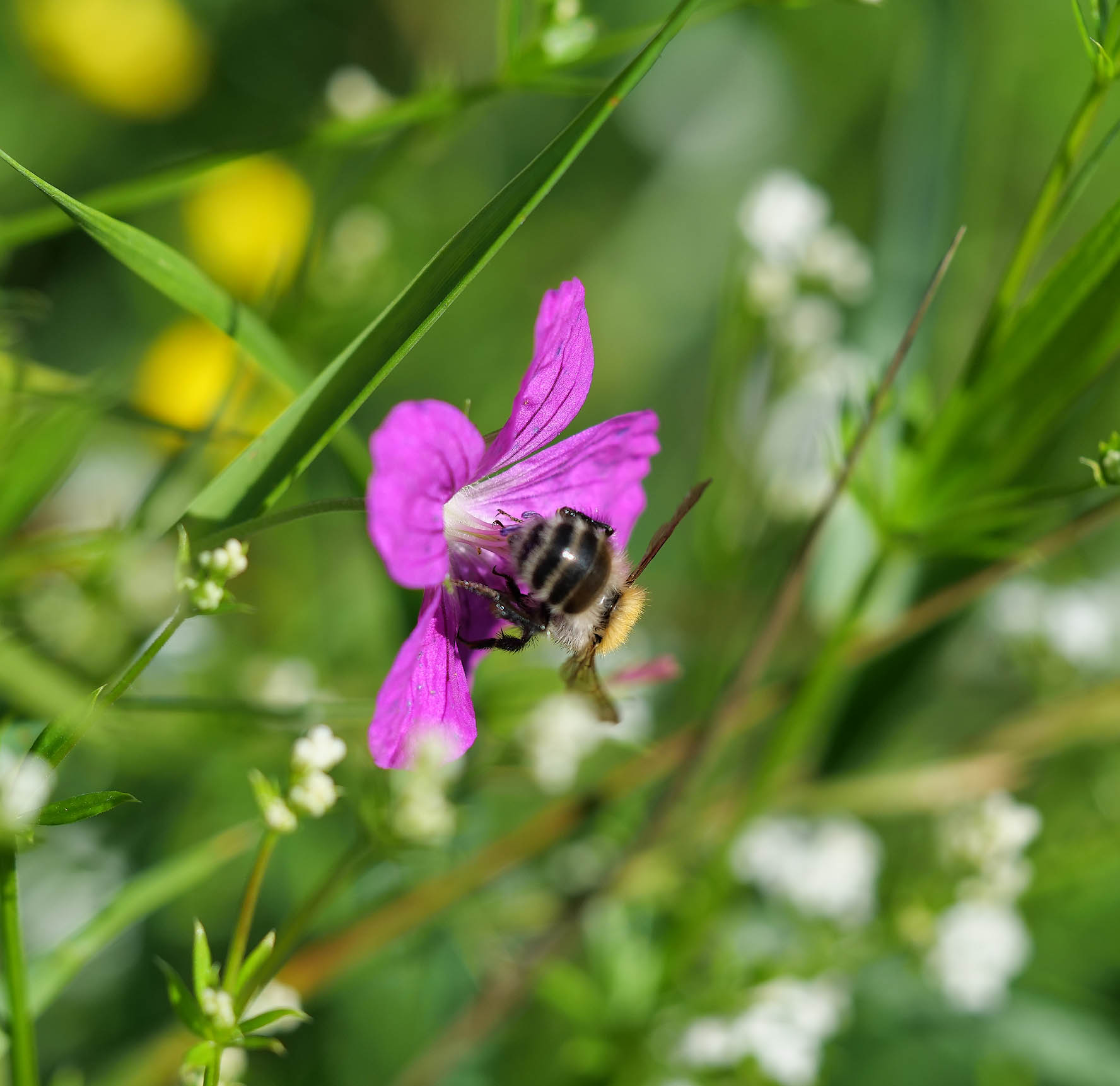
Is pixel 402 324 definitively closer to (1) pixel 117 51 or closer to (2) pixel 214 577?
(2) pixel 214 577

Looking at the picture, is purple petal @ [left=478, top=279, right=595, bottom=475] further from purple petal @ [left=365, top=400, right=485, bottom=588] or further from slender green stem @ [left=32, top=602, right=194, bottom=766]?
slender green stem @ [left=32, top=602, right=194, bottom=766]

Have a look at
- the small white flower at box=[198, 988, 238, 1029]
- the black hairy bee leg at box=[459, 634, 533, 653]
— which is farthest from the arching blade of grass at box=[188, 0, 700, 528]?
the small white flower at box=[198, 988, 238, 1029]

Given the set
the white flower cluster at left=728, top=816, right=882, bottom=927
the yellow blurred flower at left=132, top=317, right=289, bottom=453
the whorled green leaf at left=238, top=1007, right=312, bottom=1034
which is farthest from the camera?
the yellow blurred flower at left=132, top=317, right=289, bottom=453

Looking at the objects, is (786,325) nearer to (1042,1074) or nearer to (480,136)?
(1042,1074)

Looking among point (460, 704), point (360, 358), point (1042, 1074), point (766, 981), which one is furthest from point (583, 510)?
point (1042, 1074)

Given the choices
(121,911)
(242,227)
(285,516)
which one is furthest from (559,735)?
(242,227)

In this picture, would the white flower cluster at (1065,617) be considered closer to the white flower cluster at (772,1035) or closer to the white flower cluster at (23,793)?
the white flower cluster at (772,1035)
